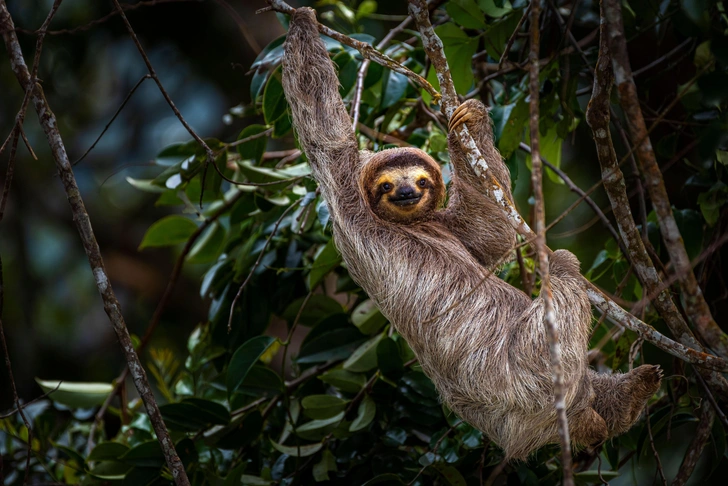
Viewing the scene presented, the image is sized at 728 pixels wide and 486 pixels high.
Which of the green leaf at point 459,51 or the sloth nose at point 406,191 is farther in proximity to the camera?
the green leaf at point 459,51

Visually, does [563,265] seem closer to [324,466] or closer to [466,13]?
[466,13]

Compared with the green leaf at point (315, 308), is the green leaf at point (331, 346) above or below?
below

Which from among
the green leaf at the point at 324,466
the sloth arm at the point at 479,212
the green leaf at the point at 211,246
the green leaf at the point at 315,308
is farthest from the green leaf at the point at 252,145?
the green leaf at the point at 324,466

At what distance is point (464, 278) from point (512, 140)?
1.34m

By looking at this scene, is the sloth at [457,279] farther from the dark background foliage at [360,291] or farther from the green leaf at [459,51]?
the green leaf at [459,51]

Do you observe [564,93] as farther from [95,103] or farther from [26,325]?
[95,103]

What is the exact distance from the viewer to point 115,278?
12.4 meters

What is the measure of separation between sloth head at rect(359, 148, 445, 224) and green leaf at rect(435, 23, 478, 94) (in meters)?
0.90

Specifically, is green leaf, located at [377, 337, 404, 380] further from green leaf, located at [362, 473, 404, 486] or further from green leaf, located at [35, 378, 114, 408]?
green leaf, located at [35, 378, 114, 408]

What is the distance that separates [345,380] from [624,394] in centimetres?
211

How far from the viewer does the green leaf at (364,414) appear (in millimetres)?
5121

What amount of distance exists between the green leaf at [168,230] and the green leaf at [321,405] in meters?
2.40

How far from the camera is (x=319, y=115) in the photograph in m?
4.82

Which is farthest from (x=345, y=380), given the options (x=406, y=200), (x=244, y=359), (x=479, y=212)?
(x=479, y=212)
